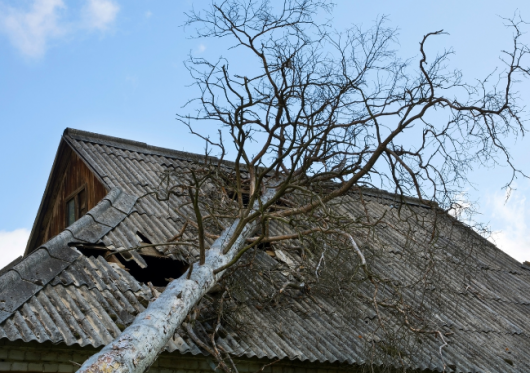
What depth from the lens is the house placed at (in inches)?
233

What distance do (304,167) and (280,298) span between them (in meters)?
1.87

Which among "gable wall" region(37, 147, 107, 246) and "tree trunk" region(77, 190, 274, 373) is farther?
"gable wall" region(37, 147, 107, 246)

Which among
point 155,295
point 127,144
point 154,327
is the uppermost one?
point 127,144

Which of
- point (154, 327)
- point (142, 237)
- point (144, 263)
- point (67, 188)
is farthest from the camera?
point (67, 188)

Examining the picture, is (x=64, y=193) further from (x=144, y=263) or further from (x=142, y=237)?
(x=144, y=263)

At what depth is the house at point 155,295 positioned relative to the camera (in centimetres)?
593

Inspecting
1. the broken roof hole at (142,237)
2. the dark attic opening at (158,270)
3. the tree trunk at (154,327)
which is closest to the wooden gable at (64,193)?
the broken roof hole at (142,237)

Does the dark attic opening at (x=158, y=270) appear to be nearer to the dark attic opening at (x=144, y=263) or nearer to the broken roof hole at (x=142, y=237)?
the dark attic opening at (x=144, y=263)

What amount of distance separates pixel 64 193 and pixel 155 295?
5.75 meters

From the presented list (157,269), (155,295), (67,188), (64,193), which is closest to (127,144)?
(67,188)

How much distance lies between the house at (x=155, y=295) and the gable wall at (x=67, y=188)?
41mm

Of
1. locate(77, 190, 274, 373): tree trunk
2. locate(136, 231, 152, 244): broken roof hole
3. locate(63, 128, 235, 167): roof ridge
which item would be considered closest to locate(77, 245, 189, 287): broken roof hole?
locate(136, 231, 152, 244): broken roof hole

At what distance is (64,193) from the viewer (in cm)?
1173

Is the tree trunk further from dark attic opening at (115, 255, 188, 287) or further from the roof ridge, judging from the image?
the roof ridge
